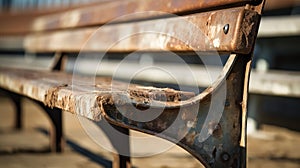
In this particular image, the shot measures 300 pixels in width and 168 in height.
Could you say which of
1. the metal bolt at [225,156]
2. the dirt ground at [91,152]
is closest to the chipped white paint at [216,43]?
the metal bolt at [225,156]

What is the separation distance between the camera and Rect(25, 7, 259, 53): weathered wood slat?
49.3 inches

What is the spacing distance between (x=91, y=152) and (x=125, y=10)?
0.91 metres

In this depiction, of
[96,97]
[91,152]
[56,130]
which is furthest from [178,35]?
[56,130]

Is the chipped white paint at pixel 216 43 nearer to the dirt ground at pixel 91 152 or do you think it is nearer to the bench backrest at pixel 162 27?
the bench backrest at pixel 162 27

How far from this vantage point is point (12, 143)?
2.84 meters

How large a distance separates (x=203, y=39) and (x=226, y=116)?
30 cm

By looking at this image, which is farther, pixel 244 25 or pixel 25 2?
pixel 25 2

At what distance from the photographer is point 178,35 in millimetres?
1622

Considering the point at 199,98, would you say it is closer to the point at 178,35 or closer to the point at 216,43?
the point at 216,43

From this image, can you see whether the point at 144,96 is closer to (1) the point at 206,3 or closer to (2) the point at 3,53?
(1) the point at 206,3

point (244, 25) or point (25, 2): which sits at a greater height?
point (25, 2)

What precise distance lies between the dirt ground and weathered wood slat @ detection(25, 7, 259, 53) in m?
0.62

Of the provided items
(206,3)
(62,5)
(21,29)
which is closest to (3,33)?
(21,29)

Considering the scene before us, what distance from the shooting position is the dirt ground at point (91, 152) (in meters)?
2.33
